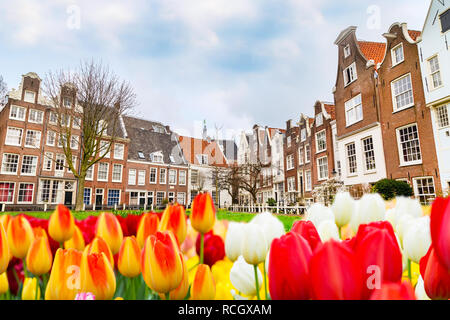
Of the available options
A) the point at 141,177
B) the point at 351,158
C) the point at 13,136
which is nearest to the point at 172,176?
the point at 141,177

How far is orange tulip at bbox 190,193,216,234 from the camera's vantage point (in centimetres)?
48

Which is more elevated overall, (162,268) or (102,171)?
(102,171)

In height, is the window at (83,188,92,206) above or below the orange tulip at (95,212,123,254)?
above

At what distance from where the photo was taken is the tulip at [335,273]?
196 mm

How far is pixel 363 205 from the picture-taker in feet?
1.78

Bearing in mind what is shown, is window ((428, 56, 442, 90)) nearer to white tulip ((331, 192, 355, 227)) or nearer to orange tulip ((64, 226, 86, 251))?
white tulip ((331, 192, 355, 227))

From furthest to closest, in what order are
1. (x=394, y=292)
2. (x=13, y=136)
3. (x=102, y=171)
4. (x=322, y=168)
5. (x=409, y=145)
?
(x=102, y=171) < (x=322, y=168) < (x=13, y=136) < (x=409, y=145) < (x=394, y=292)

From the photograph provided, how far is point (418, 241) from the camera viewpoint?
1.18 feet

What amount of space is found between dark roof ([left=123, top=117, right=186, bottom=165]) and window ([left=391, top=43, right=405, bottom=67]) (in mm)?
18844

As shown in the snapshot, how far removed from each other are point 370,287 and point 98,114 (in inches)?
364

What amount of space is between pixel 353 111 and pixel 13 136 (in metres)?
18.8

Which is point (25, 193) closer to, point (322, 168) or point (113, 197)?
point (113, 197)

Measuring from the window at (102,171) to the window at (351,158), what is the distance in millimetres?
16991

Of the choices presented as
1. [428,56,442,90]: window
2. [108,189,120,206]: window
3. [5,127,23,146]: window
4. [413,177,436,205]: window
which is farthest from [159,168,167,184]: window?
[428,56,442,90]: window
